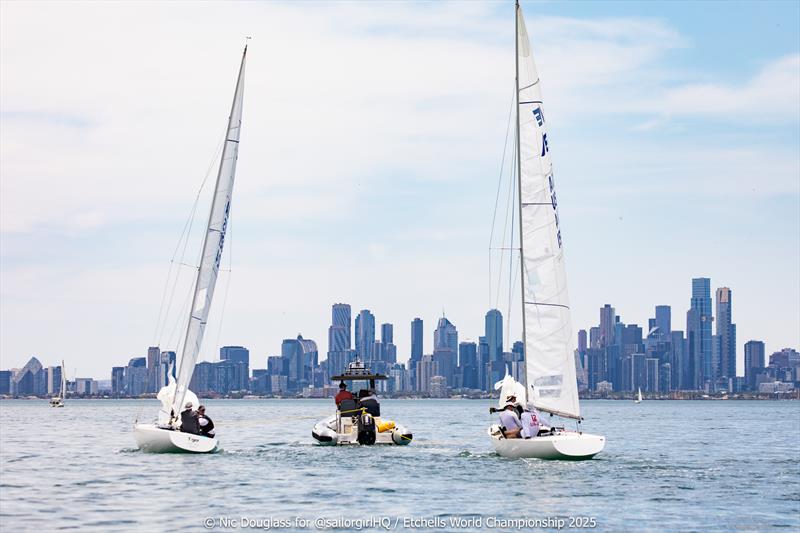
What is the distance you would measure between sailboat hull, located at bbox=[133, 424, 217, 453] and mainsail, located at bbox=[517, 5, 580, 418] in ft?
38.3

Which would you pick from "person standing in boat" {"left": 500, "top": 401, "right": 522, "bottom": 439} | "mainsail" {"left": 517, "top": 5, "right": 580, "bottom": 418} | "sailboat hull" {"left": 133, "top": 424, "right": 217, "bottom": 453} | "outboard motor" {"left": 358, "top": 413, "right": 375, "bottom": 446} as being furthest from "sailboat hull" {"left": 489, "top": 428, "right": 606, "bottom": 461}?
"sailboat hull" {"left": 133, "top": 424, "right": 217, "bottom": 453}

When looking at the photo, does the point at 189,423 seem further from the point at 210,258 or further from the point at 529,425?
the point at 529,425

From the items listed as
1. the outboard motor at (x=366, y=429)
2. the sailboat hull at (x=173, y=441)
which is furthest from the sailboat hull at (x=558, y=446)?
the sailboat hull at (x=173, y=441)

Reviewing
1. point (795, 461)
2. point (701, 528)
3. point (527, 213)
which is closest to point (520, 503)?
point (701, 528)

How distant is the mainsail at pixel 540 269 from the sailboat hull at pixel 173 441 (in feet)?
38.3

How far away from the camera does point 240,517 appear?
27359mm

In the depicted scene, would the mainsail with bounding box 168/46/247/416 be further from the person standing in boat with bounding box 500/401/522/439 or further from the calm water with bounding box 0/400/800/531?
the person standing in boat with bounding box 500/401/522/439

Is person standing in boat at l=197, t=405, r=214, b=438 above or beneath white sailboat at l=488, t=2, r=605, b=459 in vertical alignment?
beneath

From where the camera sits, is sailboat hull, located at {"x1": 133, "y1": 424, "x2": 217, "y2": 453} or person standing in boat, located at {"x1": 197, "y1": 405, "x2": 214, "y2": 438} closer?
sailboat hull, located at {"x1": 133, "y1": 424, "x2": 217, "y2": 453}

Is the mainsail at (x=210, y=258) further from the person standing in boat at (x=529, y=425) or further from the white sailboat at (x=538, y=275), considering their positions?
the person standing in boat at (x=529, y=425)

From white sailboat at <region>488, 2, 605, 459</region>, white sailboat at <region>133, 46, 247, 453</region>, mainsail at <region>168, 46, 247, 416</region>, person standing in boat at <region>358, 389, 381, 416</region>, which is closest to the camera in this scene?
white sailboat at <region>488, 2, 605, 459</region>

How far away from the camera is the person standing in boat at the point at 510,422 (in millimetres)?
38625

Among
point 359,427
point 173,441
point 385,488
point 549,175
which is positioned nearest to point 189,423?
point 173,441

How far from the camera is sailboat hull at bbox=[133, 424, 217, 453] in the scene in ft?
135
